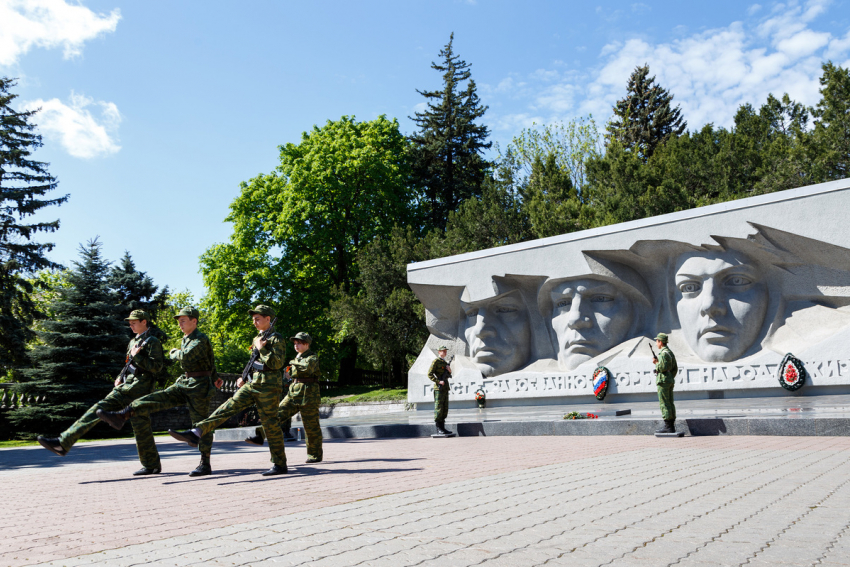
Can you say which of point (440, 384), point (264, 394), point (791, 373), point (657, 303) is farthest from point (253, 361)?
point (657, 303)

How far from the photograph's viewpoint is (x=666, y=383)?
10797 mm

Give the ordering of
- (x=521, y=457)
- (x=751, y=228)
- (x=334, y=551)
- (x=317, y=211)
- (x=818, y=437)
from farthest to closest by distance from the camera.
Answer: (x=317, y=211)
(x=751, y=228)
(x=818, y=437)
(x=521, y=457)
(x=334, y=551)

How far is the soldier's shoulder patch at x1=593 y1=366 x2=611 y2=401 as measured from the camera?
15555 mm

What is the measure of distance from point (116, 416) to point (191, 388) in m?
0.79

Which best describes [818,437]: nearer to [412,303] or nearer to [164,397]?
[164,397]

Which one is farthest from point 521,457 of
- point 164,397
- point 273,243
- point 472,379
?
point 273,243

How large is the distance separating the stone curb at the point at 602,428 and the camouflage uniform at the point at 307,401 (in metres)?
5.22

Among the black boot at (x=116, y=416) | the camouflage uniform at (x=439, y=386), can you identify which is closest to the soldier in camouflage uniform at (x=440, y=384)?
the camouflage uniform at (x=439, y=386)

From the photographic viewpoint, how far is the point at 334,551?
11.7 feet

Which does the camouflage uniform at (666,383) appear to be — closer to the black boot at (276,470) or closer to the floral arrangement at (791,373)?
the floral arrangement at (791,373)

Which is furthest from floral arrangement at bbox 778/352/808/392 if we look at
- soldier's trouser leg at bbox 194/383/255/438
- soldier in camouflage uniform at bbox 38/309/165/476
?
soldier in camouflage uniform at bbox 38/309/165/476

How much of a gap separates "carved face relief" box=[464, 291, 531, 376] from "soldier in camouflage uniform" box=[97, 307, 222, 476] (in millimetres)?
11020

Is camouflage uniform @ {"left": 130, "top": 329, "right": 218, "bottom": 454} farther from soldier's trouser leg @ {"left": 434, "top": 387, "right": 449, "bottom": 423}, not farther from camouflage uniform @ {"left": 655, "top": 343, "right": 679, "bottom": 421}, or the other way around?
camouflage uniform @ {"left": 655, "top": 343, "right": 679, "bottom": 421}

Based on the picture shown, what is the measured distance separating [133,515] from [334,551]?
226 centimetres
